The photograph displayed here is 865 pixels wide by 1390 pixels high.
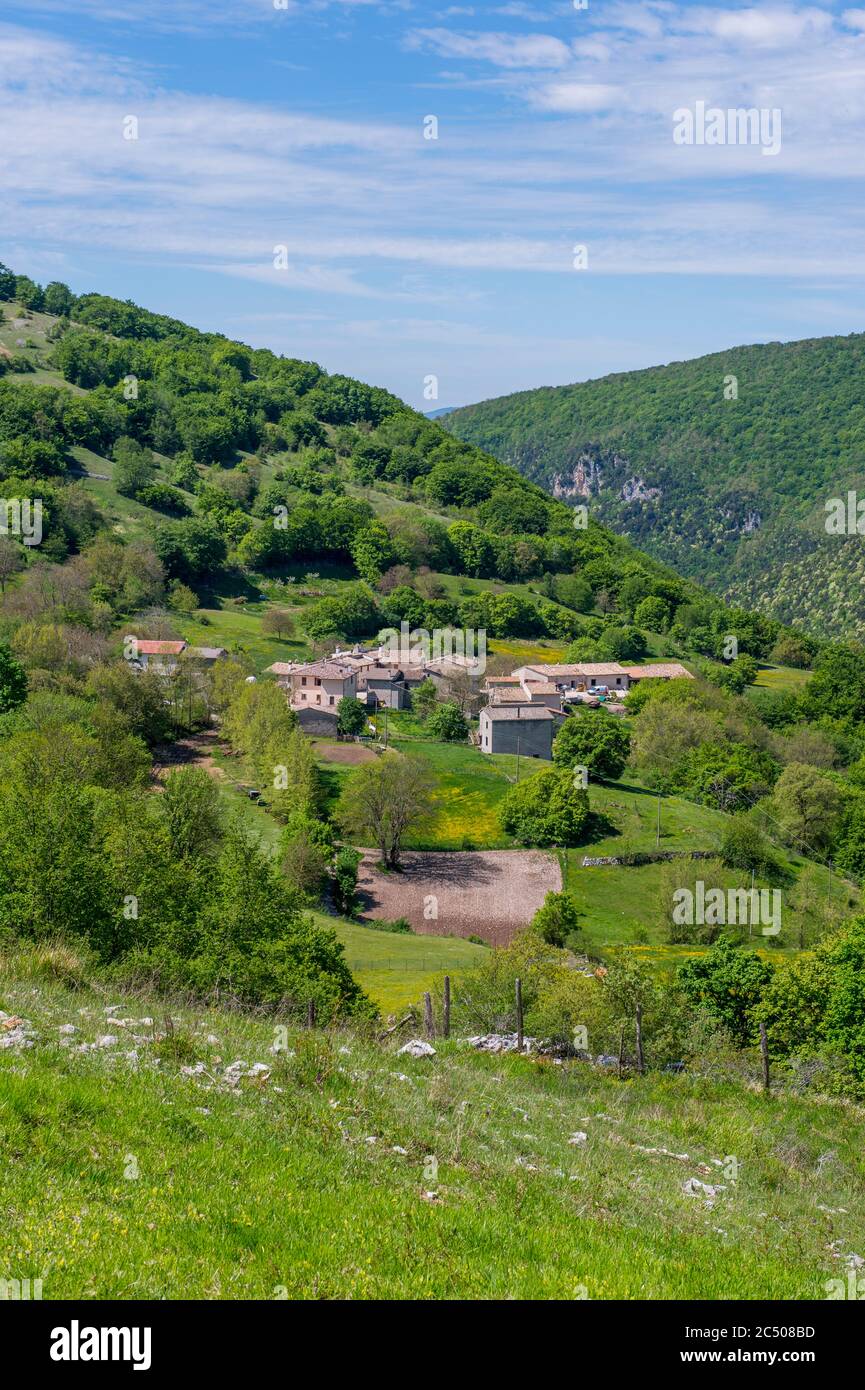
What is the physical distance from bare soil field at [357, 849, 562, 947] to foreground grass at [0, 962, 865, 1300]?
37265 mm

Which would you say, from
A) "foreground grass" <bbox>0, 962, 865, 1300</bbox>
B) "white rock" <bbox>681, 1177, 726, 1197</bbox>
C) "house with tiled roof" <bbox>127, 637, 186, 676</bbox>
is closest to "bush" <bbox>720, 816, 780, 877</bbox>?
"house with tiled roof" <bbox>127, 637, 186, 676</bbox>

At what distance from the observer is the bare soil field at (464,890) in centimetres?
5438

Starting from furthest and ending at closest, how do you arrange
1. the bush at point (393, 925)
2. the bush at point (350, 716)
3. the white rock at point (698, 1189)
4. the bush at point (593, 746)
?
the bush at point (350, 716), the bush at point (593, 746), the bush at point (393, 925), the white rock at point (698, 1189)

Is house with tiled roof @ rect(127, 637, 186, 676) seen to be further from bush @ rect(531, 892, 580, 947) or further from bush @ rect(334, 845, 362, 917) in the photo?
bush @ rect(531, 892, 580, 947)

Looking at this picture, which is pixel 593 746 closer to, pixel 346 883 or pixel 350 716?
pixel 350 716

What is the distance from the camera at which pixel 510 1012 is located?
26.3 meters

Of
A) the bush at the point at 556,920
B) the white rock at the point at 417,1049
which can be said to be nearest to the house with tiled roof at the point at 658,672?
the bush at the point at 556,920

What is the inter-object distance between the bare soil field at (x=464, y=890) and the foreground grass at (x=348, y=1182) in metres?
37.3

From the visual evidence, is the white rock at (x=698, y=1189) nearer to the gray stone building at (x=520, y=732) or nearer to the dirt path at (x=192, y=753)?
the dirt path at (x=192, y=753)

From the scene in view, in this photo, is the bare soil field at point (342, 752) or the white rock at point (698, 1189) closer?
the white rock at point (698, 1189)

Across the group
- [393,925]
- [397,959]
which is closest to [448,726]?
[393,925]

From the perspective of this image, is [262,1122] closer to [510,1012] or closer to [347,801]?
[510,1012]
